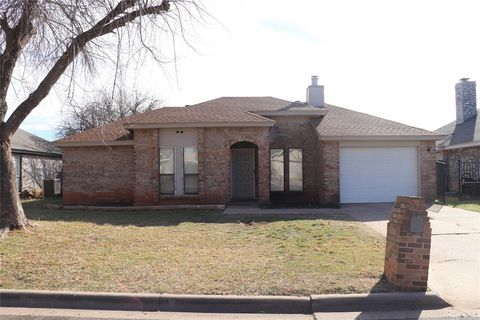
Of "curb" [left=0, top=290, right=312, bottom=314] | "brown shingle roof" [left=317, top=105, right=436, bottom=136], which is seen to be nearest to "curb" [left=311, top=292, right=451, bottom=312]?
"curb" [left=0, top=290, right=312, bottom=314]

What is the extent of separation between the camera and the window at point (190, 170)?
17.7m

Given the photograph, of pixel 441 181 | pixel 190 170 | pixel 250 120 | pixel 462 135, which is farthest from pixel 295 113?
pixel 462 135

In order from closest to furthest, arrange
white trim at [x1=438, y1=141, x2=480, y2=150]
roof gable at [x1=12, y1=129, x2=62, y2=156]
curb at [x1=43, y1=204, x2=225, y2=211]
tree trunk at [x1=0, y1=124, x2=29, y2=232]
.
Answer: tree trunk at [x1=0, y1=124, x2=29, y2=232]
curb at [x1=43, y1=204, x2=225, y2=211]
white trim at [x1=438, y1=141, x2=480, y2=150]
roof gable at [x1=12, y1=129, x2=62, y2=156]

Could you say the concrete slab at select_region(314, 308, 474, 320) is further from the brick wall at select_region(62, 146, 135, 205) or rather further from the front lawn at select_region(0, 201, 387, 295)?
the brick wall at select_region(62, 146, 135, 205)

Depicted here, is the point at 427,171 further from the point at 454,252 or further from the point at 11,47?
the point at 11,47

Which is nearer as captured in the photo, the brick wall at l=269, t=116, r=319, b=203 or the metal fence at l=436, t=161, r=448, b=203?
the metal fence at l=436, t=161, r=448, b=203

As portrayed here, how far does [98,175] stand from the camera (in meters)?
19.0

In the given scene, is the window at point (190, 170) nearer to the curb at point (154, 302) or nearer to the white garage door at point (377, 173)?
the white garage door at point (377, 173)

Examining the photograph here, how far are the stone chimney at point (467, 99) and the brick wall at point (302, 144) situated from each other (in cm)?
1234

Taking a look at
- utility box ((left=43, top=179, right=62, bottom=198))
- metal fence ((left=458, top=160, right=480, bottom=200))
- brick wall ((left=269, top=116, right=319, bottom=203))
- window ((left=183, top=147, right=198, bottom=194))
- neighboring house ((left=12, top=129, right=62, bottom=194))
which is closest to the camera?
window ((left=183, top=147, right=198, bottom=194))

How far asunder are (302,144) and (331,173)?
2.32 metres

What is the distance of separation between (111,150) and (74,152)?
1634mm

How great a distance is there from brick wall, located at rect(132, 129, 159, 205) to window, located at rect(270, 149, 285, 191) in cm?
503

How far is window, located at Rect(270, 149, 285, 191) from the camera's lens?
1986 cm
